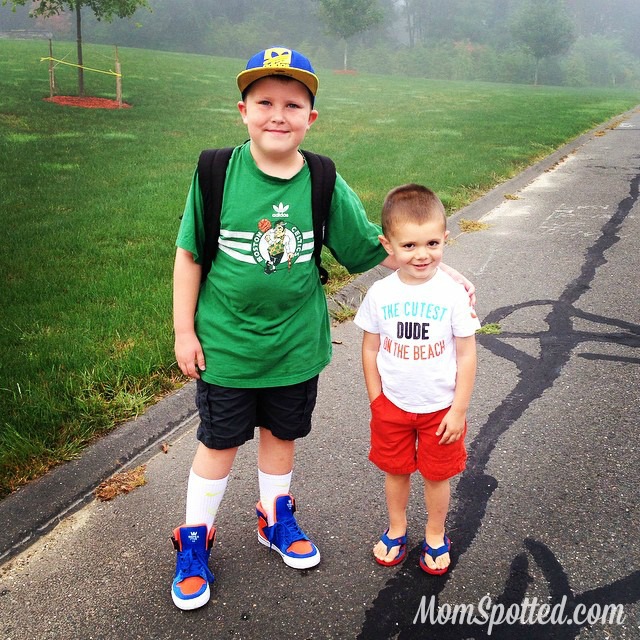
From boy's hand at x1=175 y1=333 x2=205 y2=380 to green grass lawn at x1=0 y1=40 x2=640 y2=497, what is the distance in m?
1.08

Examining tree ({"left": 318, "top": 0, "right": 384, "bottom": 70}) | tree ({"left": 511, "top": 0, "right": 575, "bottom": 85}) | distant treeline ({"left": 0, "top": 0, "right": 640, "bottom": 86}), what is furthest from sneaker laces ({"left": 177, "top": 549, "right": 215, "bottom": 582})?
tree ({"left": 511, "top": 0, "right": 575, "bottom": 85})

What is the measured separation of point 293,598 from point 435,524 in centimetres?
56

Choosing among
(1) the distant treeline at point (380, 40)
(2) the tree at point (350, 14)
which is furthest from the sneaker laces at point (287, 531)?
(1) the distant treeline at point (380, 40)

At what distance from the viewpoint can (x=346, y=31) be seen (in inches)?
2168

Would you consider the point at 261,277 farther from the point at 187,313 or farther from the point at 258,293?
the point at 187,313

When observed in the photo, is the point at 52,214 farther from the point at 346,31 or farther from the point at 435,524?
the point at 346,31

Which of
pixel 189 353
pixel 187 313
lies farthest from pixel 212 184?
pixel 189 353

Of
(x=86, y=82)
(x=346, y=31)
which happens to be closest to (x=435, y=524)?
(x=86, y=82)

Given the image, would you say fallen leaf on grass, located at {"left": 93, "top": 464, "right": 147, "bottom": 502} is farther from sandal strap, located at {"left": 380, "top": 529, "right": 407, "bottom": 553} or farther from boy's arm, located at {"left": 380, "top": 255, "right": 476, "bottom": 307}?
boy's arm, located at {"left": 380, "top": 255, "right": 476, "bottom": 307}

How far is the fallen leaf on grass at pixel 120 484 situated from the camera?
9.27 feet

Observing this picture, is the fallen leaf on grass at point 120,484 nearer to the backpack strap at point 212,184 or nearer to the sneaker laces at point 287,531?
the sneaker laces at point 287,531

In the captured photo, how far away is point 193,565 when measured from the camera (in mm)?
2326

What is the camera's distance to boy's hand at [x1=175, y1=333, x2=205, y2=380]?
2225mm

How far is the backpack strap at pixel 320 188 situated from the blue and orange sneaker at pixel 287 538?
1.00 metres
